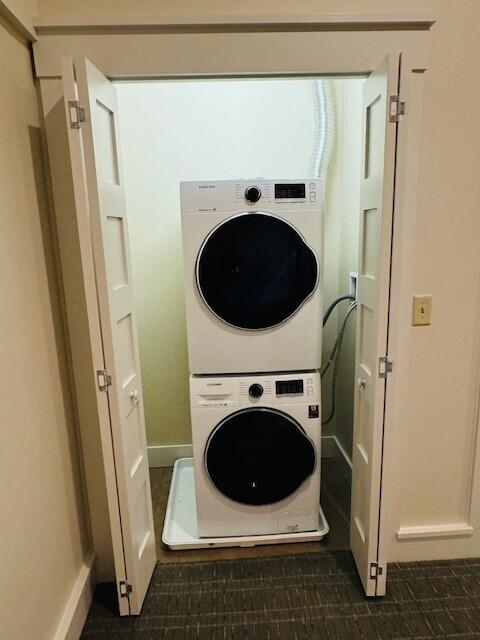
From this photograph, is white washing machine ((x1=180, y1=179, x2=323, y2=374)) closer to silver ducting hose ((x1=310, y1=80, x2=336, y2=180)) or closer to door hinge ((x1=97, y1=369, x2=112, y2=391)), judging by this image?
door hinge ((x1=97, y1=369, x2=112, y2=391))

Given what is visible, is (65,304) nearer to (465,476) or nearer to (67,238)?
(67,238)

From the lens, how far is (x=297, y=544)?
6.43 feet

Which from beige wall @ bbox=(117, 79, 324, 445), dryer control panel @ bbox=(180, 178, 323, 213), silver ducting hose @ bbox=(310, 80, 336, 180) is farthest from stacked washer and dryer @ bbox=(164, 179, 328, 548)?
beige wall @ bbox=(117, 79, 324, 445)

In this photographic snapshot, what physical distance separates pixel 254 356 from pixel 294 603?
0.99 meters

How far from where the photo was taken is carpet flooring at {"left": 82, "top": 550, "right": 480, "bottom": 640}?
1.53 metres

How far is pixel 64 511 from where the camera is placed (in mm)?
1504

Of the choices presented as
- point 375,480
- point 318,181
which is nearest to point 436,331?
point 375,480

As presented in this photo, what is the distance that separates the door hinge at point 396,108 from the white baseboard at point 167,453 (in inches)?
85.0

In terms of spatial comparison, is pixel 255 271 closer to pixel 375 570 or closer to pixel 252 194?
pixel 252 194

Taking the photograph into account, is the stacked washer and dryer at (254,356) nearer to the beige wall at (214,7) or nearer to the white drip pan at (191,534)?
the white drip pan at (191,534)

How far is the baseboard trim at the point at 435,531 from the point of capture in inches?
71.0

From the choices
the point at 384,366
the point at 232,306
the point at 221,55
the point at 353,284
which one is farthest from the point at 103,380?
the point at 353,284

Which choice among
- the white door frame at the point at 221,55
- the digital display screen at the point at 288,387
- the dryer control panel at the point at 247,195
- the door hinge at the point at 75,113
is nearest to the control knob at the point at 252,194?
the dryer control panel at the point at 247,195

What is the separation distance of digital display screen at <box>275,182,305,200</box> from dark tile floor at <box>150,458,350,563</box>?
1584 millimetres
